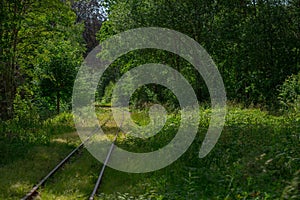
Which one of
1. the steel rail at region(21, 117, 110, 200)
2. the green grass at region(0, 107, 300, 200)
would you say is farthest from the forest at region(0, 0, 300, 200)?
the steel rail at region(21, 117, 110, 200)

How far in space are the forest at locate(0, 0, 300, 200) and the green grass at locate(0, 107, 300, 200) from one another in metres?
0.03

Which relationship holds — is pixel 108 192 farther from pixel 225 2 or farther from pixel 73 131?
pixel 225 2

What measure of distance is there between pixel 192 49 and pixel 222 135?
49.8 ft

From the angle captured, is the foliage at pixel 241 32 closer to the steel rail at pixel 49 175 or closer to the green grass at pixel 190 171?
the green grass at pixel 190 171

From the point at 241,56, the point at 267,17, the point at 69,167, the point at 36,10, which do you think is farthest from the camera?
the point at 241,56

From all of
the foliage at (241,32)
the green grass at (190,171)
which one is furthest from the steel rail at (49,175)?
the foliage at (241,32)

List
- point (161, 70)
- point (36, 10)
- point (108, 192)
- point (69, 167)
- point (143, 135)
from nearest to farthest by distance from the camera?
point (108, 192) → point (69, 167) → point (143, 135) → point (36, 10) → point (161, 70)

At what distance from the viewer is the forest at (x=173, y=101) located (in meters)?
8.19

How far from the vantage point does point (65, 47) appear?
3034cm

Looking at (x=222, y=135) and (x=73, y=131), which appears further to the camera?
(x=73, y=131)

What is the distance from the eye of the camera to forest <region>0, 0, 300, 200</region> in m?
8.19

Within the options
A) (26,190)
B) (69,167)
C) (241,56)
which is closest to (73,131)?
(69,167)

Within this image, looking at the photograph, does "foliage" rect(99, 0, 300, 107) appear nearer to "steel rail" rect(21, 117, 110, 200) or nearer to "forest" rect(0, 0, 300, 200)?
→ "forest" rect(0, 0, 300, 200)

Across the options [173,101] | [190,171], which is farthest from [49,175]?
[173,101]
